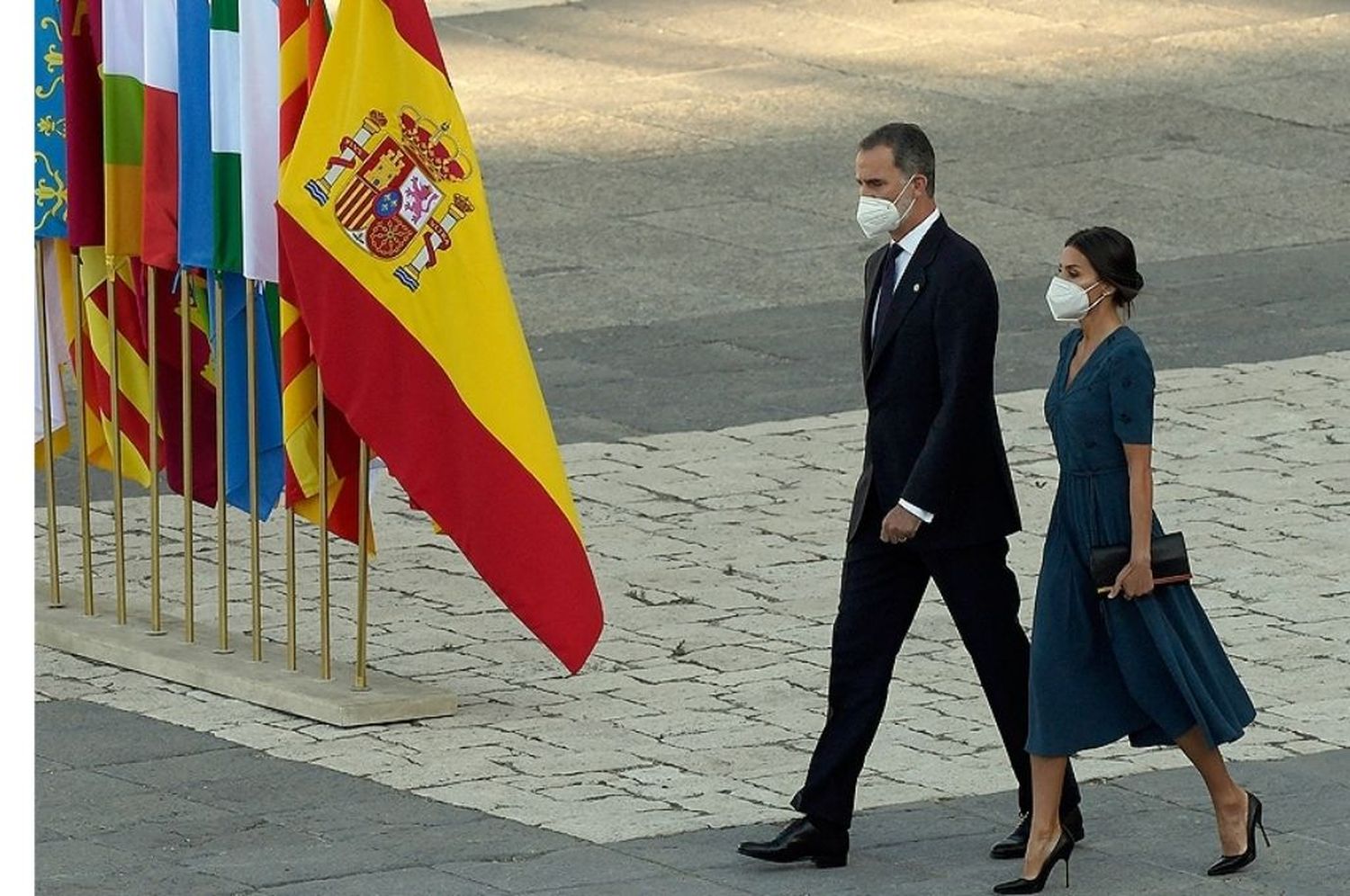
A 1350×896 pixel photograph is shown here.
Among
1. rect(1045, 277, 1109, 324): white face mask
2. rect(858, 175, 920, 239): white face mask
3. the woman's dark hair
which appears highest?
rect(858, 175, 920, 239): white face mask

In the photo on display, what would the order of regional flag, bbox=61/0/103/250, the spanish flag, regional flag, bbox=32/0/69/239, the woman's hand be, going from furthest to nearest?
regional flag, bbox=32/0/69/239 → regional flag, bbox=61/0/103/250 → the spanish flag → the woman's hand

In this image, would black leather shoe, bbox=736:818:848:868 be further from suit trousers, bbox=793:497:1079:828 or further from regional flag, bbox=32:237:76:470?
regional flag, bbox=32:237:76:470

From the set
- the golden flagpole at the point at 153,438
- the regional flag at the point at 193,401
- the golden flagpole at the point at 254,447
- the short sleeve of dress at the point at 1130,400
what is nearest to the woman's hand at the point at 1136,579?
the short sleeve of dress at the point at 1130,400

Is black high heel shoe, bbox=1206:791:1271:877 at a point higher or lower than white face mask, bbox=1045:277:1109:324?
lower

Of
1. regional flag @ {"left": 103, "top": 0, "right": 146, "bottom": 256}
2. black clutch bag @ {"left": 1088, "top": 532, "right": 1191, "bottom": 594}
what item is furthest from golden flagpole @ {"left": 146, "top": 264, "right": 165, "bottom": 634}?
black clutch bag @ {"left": 1088, "top": 532, "right": 1191, "bottom": 594}

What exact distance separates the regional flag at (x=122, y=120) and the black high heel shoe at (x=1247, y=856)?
15.0 feet

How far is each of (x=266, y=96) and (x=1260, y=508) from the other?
4533 mm

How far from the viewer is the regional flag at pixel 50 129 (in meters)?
10.1

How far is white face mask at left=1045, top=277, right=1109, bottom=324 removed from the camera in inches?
281

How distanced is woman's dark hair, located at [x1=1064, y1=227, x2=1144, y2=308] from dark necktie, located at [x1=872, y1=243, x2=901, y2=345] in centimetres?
51

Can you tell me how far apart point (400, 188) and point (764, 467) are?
361cm

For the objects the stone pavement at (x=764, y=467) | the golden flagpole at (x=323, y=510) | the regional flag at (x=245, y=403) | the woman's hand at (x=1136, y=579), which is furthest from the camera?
the regional flag at (x=245, y=403)

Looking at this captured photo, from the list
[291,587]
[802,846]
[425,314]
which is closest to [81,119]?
[425,314]

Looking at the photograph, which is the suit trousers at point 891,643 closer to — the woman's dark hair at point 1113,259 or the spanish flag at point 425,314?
the woman's dark hair at point 1113,259
